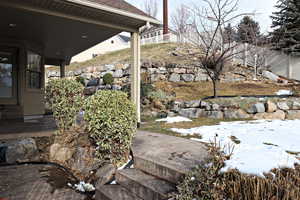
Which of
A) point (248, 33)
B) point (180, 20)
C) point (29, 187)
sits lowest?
point (29, 187)

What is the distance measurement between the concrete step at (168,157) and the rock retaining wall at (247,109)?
329cm

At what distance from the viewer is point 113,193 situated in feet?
6.95

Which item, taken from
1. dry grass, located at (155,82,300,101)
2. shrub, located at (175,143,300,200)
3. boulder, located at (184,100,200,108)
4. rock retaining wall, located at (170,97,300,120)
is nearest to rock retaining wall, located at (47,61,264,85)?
dry grass, located at (155,82,300,101)

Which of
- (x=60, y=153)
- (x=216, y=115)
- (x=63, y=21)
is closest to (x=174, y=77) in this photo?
(x=216, y=115)

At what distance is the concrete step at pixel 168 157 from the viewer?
1989 mm

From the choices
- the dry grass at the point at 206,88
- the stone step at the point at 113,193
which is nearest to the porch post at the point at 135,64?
the stone step at the point at 113,193

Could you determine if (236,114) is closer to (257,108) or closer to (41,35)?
(257,108)

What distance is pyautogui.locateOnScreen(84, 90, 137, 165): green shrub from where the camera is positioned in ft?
8.66

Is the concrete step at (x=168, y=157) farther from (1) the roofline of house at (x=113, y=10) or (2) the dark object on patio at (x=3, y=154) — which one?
(1) the roofline of house at (x=113, y=10)

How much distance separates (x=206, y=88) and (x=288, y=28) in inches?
367

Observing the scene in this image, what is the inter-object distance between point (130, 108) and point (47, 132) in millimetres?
2398

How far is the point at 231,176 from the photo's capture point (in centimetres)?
146

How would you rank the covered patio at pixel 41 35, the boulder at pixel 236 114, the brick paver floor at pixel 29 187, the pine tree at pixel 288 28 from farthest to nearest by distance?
the pine tree at pixel 288 28 → the boulder at pixel 236 114 → the covered patio at pixel 41 35 → the brick paver floor at pixel 29 187

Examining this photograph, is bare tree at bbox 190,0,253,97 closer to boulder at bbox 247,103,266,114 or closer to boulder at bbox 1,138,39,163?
boulder at bbox 247,103,266,114
